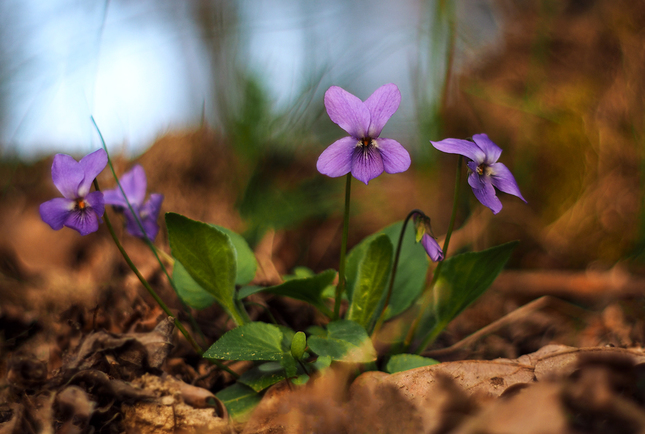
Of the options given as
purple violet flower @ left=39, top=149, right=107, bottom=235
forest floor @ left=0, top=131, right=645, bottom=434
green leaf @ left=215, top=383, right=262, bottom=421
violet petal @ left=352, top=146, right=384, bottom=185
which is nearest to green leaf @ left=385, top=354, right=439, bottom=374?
forest floor @ left=0, top=131, right=645, bottom=434

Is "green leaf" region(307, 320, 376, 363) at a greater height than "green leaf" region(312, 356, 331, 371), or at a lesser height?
greater

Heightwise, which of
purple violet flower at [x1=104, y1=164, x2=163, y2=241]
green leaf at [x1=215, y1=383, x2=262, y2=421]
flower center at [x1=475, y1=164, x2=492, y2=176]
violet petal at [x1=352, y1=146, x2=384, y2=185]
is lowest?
green leaf at [x1=215, y1=383, x2=262, y2=421]

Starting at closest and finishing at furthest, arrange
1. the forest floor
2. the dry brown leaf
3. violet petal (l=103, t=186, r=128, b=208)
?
the forest floor, the dry brown leaf, violet petal (l=103, t=186, r=128, b=208)

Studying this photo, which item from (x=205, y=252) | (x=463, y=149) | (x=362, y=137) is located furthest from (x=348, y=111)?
(x=205, y=252)

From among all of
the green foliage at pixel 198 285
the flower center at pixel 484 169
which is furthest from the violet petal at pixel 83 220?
the flower center at pixel 484 169

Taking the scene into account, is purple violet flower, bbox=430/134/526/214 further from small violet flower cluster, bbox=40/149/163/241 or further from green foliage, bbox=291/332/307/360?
small violet flower cluster, bbox=40/149/163/241

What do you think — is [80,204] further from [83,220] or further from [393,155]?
[393,155]
